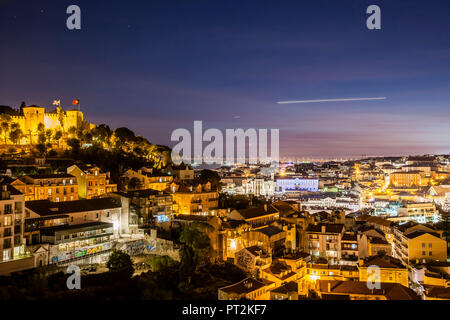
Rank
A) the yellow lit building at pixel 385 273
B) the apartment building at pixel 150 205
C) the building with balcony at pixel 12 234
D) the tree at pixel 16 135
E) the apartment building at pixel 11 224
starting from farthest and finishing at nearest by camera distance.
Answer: the tree at pixel 16 135 → the apartment building at pixel 150 205 → the yellow lit building at pixel 385 273 → the apartment building at pixel 11 224 → the building with balcony at pixel 12 234

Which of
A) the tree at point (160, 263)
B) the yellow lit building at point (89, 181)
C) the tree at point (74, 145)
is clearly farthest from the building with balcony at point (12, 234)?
the tree at point (74, 145)

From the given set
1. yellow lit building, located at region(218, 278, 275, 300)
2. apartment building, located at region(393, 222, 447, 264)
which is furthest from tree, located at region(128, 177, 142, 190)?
apartment building, located at region(393, 222, 447, 264)

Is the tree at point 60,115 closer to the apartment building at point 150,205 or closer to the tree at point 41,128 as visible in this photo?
the tree at point 41,128

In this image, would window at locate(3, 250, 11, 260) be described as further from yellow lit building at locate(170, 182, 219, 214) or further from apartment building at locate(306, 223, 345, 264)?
apartment building at locate(306, 223, 345, 264)

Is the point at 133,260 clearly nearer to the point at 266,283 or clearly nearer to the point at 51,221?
the point at 51,221
